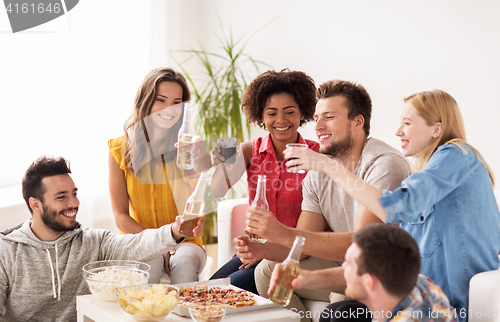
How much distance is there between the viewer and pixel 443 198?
1.65 meters

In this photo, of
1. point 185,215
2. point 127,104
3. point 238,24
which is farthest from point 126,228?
point 238,24

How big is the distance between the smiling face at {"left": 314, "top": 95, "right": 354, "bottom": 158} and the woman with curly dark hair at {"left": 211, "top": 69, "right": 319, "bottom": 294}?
12.8 inches

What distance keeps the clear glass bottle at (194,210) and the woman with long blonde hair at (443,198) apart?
0.25 meters

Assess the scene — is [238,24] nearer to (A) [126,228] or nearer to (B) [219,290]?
(A) [126,228]

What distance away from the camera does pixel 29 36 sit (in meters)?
3.03

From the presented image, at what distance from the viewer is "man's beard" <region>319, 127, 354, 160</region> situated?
2.05m

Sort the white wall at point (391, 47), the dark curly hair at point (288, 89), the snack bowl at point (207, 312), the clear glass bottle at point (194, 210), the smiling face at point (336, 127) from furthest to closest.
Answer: the white wall at point (391, 47) < the dark curly hair at point (288, 89) < the smiling face at point (336, 127) < the clear glass bottle at point (194, 210) < the snack bowl at point (207, 312)

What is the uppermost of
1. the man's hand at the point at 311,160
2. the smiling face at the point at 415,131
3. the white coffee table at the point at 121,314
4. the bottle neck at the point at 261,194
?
the smiling face at the point at 415,131

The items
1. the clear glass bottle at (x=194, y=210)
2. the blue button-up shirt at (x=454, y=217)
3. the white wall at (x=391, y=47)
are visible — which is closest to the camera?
the blue button-up shirt at (x=454, y=217)

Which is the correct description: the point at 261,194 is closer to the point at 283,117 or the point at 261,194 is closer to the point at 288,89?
the point at 283,117

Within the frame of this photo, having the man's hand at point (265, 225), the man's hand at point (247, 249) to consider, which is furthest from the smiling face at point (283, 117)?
the man's hand at point (265, 225)

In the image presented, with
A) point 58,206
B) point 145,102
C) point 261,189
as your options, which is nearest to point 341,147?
point 261,189

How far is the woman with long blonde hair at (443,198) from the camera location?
1.54m

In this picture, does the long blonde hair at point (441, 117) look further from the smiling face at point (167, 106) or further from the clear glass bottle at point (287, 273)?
the smiling face at point (167, 106)
